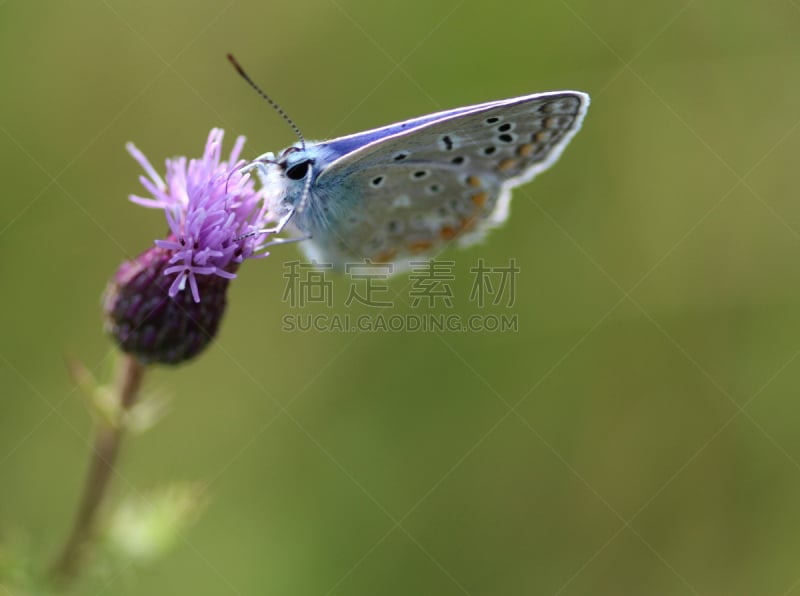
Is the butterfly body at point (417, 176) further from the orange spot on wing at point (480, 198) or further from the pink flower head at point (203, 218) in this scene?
the pink flower head at point (203, 218)

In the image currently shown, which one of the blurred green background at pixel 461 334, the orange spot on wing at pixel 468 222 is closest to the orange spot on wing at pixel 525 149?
the orange spot on wing at pixel 468 222

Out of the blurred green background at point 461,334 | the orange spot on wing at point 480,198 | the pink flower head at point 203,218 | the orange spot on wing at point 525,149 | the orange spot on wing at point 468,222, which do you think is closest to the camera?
the pink flower head at point 203,218

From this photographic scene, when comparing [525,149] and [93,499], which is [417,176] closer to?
[525,149]

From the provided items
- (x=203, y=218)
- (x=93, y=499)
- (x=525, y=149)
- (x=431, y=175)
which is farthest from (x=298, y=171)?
(x=93, y=499)

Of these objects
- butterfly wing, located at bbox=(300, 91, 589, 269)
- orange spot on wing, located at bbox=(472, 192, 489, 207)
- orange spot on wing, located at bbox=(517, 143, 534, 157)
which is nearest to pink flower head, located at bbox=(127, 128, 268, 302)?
butterfly wing, located at bbox=(300, 91, 589, 269)

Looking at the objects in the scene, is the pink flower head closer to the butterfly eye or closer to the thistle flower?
the thistle flower

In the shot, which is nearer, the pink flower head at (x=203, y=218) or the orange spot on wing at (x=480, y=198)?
the pink flower head at (x=203, y=218)
